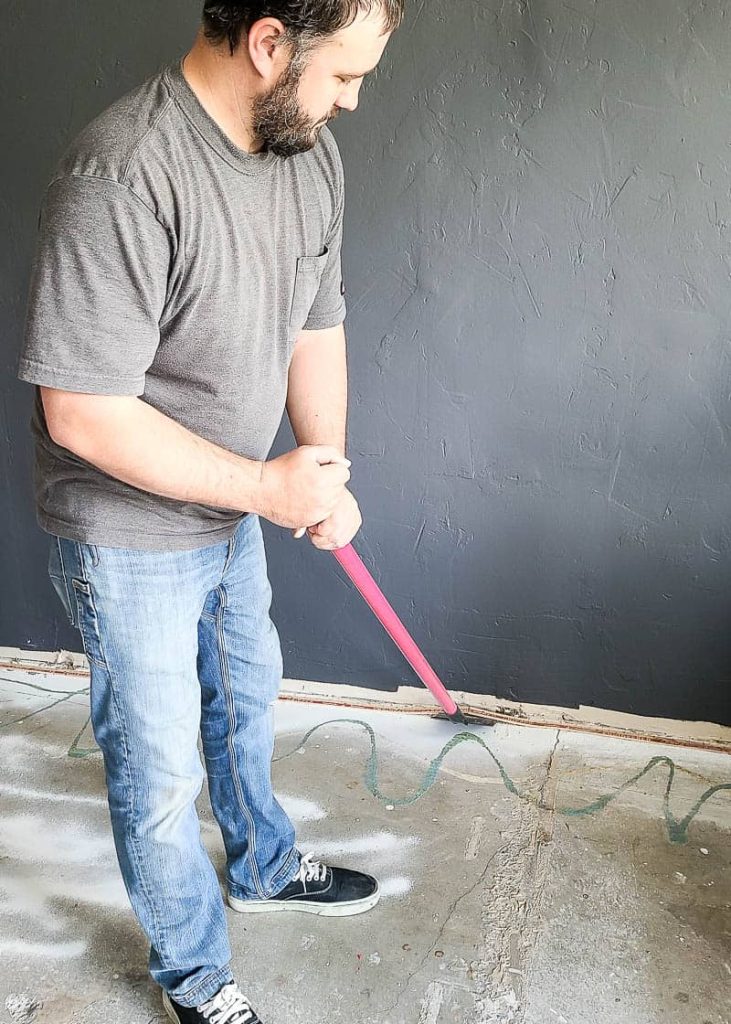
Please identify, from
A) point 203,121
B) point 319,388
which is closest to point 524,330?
point 319,388

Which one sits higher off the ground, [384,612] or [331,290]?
[331,290]

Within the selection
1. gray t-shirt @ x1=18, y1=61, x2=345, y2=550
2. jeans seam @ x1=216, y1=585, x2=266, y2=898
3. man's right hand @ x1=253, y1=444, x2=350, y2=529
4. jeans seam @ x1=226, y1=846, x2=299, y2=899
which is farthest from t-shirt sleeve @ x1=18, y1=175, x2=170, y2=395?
jeans seam @ x1=226, y1=846, x2=299, y2=899

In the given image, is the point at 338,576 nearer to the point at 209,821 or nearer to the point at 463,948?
the point at 209,821

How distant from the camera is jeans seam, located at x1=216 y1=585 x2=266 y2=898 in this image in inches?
60.0

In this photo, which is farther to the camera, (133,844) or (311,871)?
(311,871)

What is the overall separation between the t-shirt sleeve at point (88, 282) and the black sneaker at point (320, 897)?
3.51 ft

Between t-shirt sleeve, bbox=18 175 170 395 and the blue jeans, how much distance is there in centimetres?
29

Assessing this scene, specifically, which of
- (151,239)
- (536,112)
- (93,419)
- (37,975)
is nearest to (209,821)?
Answer: (37,975)

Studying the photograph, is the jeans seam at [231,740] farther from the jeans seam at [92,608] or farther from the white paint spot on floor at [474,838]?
the white paint spot on floor at [474,838]

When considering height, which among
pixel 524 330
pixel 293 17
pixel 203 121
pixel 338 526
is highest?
pixel 293 17

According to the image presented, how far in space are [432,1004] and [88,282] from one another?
4.18ft

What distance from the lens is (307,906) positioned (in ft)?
5.59

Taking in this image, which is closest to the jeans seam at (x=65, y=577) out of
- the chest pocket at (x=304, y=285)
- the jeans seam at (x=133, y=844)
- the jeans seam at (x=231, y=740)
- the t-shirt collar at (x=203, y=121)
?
the jeans seam at (x=133, y=844)

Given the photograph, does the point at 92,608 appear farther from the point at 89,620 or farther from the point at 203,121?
the point at 203,121
